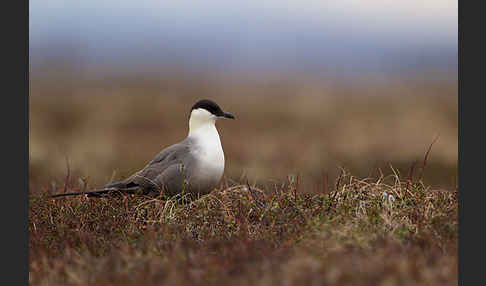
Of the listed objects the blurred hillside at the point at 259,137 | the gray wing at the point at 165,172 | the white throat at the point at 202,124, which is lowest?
the blurred hillside at the point at 259,137

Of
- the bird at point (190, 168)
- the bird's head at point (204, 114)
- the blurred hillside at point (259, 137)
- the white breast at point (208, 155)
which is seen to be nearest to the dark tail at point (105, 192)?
the bird at point (190, 168)

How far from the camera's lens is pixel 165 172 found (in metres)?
6.23

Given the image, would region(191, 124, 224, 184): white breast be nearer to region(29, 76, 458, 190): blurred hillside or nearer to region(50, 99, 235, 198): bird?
region(50, 99, 235, 198): bird

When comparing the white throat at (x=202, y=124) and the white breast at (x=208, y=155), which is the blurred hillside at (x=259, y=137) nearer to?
the white breast at (x=208, y=155)

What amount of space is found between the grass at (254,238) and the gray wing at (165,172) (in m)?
0.23

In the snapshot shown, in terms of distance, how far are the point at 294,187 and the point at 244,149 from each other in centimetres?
930

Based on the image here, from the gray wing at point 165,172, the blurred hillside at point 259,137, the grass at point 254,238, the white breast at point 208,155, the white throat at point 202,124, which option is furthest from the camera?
the blurred hillside at point 259,137

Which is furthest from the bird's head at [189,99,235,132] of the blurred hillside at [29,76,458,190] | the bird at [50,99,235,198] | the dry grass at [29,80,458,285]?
the blurred hillside at [29,76,458,190]

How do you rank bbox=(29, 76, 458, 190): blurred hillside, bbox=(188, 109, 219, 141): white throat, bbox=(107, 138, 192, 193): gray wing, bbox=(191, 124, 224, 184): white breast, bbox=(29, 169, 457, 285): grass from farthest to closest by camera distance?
bbox=(29, 76, 458, 190): blurred hillside
bbox=(188, 109, 219, 141): white throat
bbox=(107, 138, 192, 193): gray wing
bbox=(191, 124, 224, 184): white breast
bbox=(29, 169, 457, 285): grass

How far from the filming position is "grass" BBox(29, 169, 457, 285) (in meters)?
3.75

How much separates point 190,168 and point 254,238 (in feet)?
4.81

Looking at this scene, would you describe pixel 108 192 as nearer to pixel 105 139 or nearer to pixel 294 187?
pixel 294 187

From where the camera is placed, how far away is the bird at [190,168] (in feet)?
20.1

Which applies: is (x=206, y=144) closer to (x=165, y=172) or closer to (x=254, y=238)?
(x=165, y=172)
